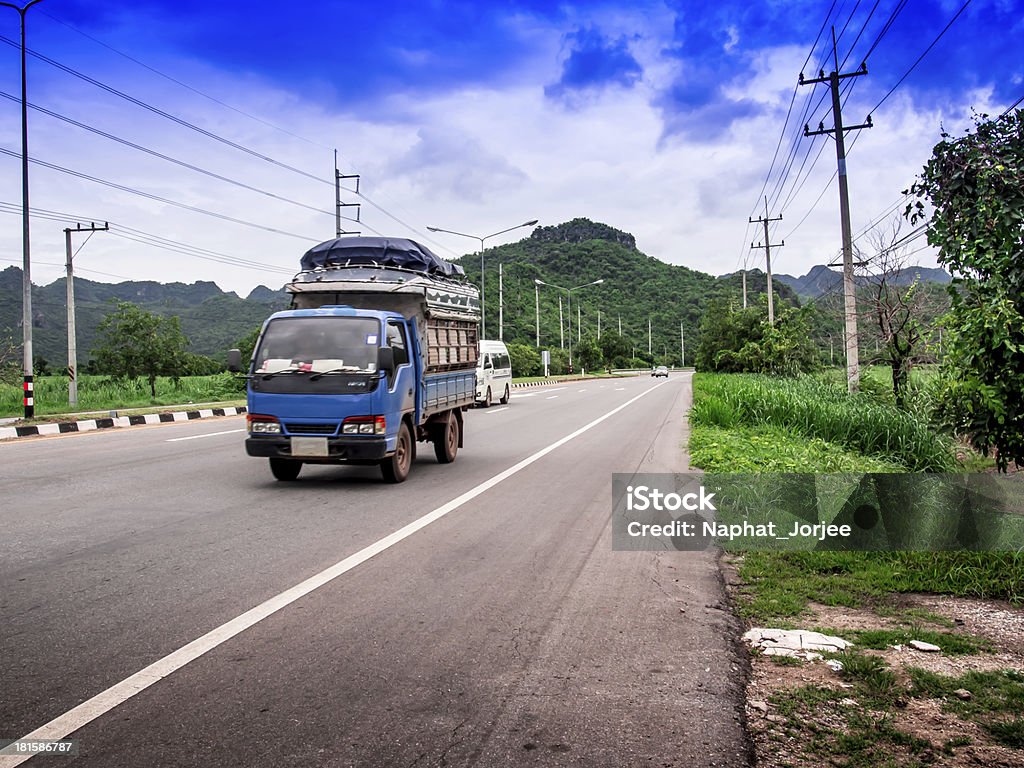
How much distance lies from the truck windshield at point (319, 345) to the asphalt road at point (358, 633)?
4.89ft

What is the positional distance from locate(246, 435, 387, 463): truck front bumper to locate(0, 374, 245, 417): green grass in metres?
15.8

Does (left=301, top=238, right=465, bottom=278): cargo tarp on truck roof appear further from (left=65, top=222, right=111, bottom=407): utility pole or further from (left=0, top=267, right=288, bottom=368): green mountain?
(left=0, top=267, right=288, bottom=368): green mountain

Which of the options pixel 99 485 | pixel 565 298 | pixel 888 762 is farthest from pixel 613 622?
pixel 565 298

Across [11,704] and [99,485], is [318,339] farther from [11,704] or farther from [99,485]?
[11,704]

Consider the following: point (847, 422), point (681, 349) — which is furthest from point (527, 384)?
point (681, 349)

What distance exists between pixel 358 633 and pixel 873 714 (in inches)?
102

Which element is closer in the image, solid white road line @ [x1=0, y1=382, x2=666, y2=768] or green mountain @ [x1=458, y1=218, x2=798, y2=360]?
solid white road line @ [x1=0, y1=382, x2=666, y2=768]

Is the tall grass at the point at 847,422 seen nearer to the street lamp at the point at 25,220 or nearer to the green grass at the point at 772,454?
the green grass at the point at 772,454

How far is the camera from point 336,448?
949cm

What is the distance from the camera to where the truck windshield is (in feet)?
31.9

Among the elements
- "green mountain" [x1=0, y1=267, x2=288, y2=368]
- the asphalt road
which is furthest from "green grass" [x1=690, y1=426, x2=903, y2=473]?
"green mountain" [x1=0, y1=267, x2=288, y2=368]

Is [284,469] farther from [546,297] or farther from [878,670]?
[546,297]

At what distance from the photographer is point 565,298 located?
10019 cm

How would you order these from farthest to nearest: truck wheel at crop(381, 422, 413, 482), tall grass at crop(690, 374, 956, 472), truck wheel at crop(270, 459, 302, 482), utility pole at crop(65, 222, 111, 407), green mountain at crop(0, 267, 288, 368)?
1. green mountain at crop(0, 267, 288, 368)
2. utility pole at crop(65, 222, 111, 407)
3. tall grass at crop(690, 374, 956, 472)
4. truck wheel at crop(270, 459, 302, 482)
5. truck wheel at crop(381, 422, 413, 482)
